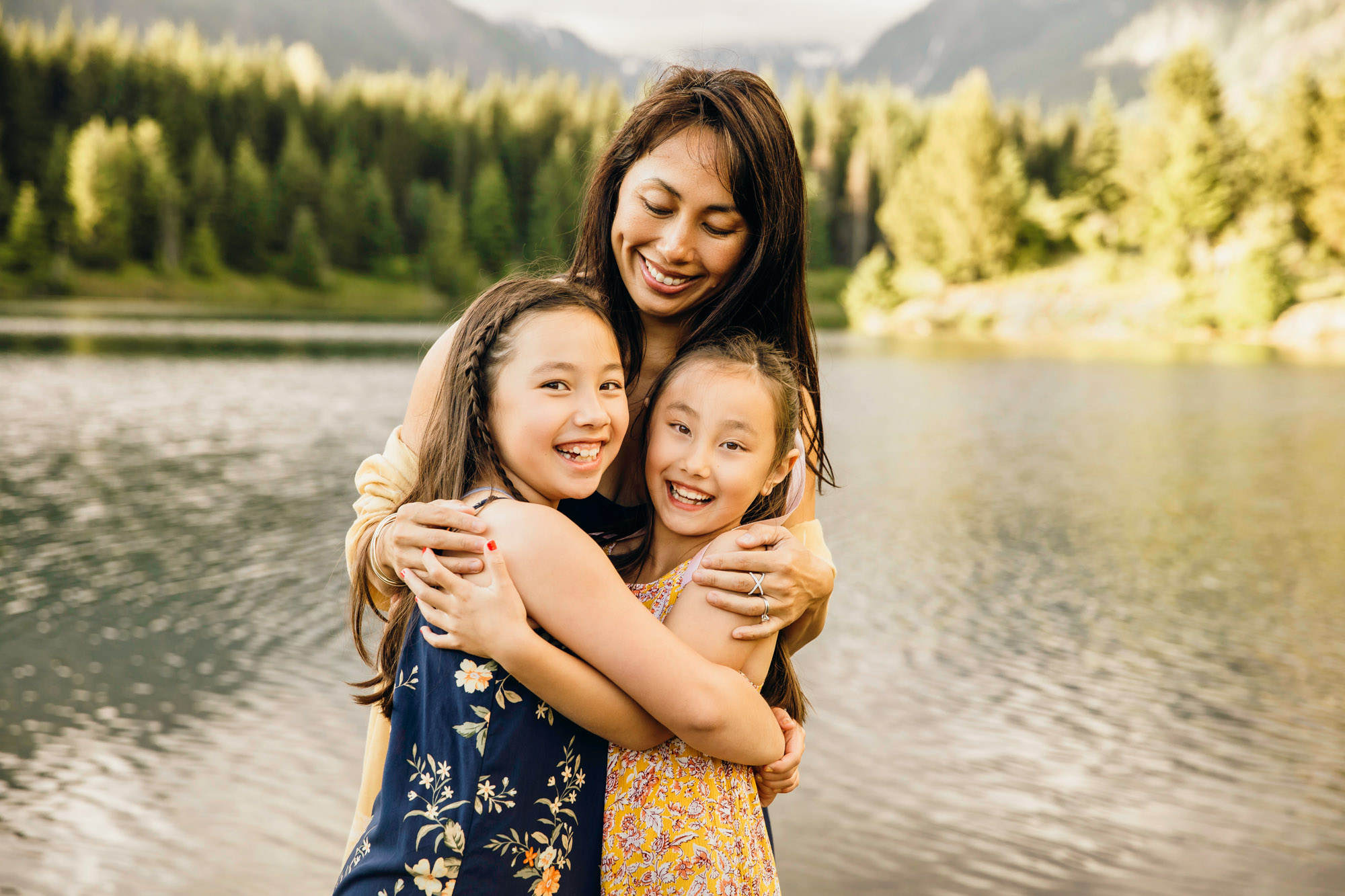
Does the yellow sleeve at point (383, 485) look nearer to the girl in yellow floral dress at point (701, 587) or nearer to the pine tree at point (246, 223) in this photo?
the girl in yellow floral dress at point (701, 587)

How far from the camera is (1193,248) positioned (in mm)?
48406

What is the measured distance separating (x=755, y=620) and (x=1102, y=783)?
5.78m

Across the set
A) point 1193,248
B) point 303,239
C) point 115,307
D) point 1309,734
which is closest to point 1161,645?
point 1309,734

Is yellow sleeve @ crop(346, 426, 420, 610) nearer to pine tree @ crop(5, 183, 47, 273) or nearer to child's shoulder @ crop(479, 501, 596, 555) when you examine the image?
child's shoulder @ crop(479, 501, 596, 555)

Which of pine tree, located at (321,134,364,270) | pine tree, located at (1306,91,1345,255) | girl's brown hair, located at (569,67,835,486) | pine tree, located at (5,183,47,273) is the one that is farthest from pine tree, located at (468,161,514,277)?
girl's brown hair, located at (569,67,835,486)

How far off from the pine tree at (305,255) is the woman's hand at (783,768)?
59521 mm

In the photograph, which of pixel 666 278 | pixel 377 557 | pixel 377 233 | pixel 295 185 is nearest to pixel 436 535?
pixel 377 557

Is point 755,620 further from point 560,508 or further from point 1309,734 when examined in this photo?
point 1309,734

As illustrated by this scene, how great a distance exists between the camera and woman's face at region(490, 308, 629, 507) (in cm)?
196

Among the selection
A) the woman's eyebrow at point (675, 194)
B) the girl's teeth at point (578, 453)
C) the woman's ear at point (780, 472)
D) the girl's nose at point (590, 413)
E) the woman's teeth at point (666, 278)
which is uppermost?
the woman's eyebrow at point (675, 194)

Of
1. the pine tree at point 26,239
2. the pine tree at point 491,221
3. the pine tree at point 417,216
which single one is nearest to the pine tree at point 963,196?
the pine tree at point 491,221

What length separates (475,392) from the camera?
2.01 meters

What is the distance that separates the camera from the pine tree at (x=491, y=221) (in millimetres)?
66438

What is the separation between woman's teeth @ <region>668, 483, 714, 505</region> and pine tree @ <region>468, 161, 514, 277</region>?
214 ft
